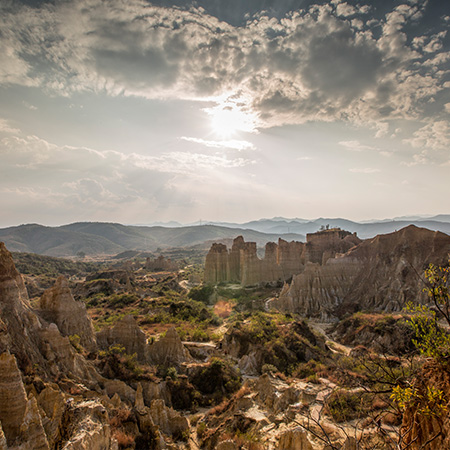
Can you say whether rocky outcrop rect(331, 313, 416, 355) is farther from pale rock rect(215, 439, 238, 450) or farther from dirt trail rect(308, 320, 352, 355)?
pale rock rect(215, 439, 238, 450)

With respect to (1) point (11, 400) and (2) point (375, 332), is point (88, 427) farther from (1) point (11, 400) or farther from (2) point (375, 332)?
(2) point (375, 332)

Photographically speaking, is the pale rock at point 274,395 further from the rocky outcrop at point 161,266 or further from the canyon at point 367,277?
the rocky outcrop at point 161,266

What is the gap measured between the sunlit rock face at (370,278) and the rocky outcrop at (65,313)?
34.0 m

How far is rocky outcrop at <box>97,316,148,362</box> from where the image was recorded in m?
21.2

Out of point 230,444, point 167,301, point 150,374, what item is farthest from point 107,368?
point 167,301

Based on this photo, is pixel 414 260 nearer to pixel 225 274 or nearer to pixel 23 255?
pixel 225 274

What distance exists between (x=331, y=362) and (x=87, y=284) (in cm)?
5229

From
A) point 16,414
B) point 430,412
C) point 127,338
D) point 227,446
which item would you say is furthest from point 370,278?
point 16,414

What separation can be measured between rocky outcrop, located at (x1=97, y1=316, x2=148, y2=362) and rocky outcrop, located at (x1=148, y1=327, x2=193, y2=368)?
2.34 ft

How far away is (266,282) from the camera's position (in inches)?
2522

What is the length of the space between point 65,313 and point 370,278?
43.3 m

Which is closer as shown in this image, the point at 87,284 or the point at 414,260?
the point at 414,260

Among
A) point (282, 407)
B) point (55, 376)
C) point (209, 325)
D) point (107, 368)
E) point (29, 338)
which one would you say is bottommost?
point (209, 325)

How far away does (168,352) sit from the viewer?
72.6ft
